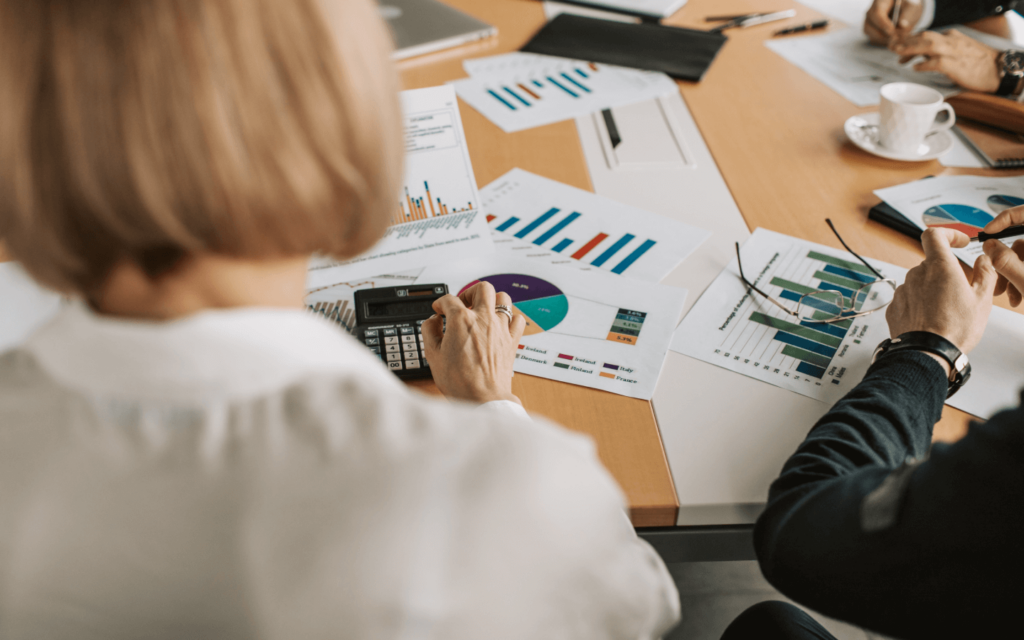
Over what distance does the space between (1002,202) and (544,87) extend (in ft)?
2.73

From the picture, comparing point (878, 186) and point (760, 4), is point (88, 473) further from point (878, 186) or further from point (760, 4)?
point (760, 4)

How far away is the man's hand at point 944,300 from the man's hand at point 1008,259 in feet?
0.05

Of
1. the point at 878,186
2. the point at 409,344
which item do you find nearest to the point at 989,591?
the point at 409,344

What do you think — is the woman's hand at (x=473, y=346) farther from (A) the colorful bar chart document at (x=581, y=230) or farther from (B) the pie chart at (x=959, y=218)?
(B) the pie chart at (x=959, y=218)

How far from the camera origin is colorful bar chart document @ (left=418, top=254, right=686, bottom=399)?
84cm

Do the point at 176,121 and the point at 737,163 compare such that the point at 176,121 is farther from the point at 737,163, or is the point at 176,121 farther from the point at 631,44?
the point at 631,44

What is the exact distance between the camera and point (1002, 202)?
112cm

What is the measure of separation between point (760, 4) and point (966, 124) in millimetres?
692

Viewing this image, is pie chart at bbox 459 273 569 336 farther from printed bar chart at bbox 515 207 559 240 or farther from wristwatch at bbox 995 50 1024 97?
wristwatch at bbox 995 50 1024 97

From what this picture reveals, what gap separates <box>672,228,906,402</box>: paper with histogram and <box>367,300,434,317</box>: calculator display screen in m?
0.31

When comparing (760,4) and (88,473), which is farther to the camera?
(760,4)

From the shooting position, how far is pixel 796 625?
0.83m

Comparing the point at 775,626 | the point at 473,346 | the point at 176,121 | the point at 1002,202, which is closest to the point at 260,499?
the point at 176,121

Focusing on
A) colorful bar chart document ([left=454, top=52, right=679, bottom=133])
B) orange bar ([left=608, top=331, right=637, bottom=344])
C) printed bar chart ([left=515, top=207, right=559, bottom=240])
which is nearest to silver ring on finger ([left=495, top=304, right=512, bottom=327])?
orange bar ([left=608, top=331, right=637, bottom=344])
